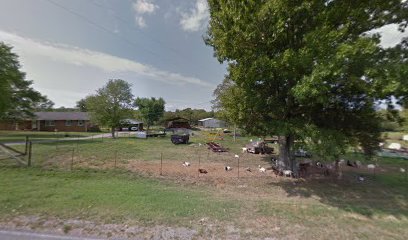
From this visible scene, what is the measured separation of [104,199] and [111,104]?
31565mm

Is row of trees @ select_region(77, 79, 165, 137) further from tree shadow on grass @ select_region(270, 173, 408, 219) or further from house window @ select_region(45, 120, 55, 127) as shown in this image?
tree shadow on grass @ select_region(270, 173, 408, 219)

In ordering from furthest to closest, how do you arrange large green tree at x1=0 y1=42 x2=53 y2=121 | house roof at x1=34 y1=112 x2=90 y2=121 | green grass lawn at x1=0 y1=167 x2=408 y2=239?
house roof at x1=34 y1=112 x2=90 y2=121
large green tree at x1=0 y1=42 x2=53 y2=121
green grass lawn at x1=0 y1=167 x2=408 y2=239

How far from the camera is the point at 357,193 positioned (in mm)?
9867

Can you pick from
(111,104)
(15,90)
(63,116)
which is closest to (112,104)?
(111,104)

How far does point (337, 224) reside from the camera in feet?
20.0

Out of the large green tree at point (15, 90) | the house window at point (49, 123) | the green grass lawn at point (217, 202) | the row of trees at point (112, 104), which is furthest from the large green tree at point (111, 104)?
the green grass lawn at point (217, 202)

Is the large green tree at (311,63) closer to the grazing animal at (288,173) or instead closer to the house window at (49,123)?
Answer: the grazing animal at (288,173)

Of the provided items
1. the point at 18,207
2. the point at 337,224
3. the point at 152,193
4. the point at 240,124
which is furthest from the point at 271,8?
the point at 18,207

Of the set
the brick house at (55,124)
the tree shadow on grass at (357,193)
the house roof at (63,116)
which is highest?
the house roof at (63,116)

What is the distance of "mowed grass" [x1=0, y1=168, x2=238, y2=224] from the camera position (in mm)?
6098

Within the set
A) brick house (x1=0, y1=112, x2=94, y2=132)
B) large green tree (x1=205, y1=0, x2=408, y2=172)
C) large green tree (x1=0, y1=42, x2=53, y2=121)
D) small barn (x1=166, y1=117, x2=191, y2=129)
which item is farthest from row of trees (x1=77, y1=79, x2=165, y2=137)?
large green tree (x1=205, y1=0, x2=408, y2=172)

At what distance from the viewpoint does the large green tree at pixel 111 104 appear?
117ft

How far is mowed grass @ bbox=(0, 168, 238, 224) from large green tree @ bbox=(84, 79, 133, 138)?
26449mm

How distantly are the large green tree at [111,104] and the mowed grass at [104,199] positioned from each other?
86.8 ft
